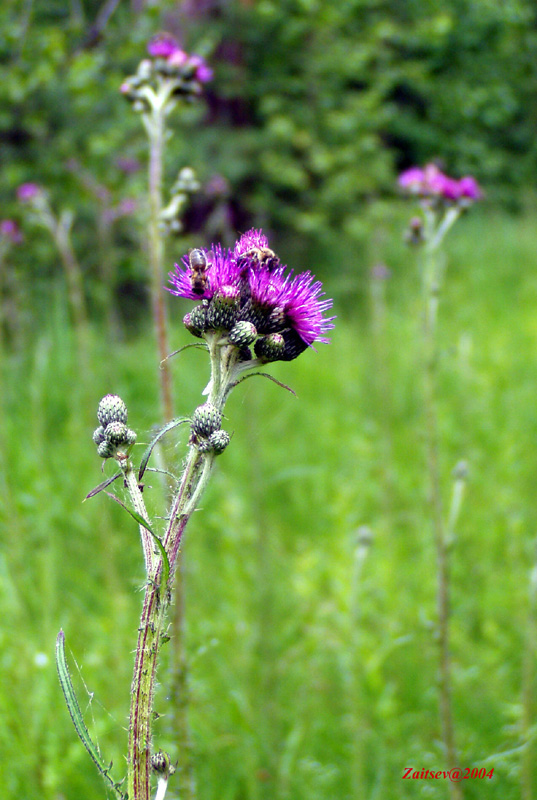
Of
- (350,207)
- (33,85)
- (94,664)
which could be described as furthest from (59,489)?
(350,207)

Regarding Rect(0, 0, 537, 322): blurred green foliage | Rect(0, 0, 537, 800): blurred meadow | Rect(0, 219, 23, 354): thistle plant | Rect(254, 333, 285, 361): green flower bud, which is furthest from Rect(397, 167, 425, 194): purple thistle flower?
Rect(0, 0, 537, 322): blurred green foliage

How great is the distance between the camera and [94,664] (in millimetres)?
2312

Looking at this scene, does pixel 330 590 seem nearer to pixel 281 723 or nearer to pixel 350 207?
pixel 281 723

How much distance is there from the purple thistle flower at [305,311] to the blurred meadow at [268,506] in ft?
0.82

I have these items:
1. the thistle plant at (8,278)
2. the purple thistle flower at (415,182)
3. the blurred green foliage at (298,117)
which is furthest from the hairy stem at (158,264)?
the blurred green foliage at (298,117)

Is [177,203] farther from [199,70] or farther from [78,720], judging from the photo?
[78,720]

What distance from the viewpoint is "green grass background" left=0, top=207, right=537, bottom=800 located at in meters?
1.89

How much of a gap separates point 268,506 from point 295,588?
30.6 inches

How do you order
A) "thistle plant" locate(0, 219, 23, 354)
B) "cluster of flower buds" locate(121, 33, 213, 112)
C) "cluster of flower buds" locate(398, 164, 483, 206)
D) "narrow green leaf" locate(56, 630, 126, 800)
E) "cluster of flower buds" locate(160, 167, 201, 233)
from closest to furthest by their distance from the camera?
1. "narrow green leaf" locate(56, 630, 126, 800)
2. "cluster of flower buds" locate(160, 167, 201, 233)
3. "cluster of flower buds" locate(121, 33, 213, 112)
4. "cluster of flower buds" locate(398, 164, 483, 206)
5. "thistle plant" locate(0, 219, 23, 354)

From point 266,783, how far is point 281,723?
27cm

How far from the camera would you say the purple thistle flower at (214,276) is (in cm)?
97

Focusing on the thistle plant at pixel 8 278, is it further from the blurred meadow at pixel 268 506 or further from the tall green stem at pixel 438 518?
the tall green stem at pixel 438 518

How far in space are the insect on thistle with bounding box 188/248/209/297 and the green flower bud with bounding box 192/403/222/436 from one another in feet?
0.61

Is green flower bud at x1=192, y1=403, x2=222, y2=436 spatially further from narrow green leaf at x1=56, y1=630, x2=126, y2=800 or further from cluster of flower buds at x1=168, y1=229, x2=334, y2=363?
narrow green leaf at x1=56, y1=630, x2=126, y2=800
